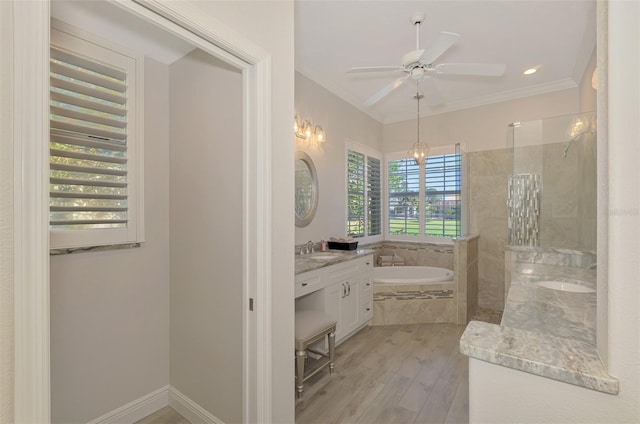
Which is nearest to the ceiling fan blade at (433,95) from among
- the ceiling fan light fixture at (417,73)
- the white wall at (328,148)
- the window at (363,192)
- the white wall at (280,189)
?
the ceiling fan light fixture at (417,73)

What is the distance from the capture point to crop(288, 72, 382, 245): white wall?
3.31 metres

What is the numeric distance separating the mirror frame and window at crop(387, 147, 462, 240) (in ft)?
6.06

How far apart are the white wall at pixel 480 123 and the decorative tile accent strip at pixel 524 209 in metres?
1.18

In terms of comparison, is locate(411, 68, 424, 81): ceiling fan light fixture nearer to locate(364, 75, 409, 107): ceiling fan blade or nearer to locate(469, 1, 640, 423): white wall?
locate(364, 75, 409, 107): ceiling fan blade

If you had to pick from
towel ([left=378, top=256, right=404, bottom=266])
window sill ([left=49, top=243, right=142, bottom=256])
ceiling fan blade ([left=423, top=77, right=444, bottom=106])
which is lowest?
towel ([left=378, top=256, right=404, bottom=266])

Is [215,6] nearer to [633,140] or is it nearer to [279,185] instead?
[279,185]

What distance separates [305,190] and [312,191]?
114 mm

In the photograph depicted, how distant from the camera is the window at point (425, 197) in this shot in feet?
14.2

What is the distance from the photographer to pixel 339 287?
2.88 m

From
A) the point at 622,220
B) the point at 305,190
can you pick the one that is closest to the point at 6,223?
the point at 622,220

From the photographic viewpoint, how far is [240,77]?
1.69 meters

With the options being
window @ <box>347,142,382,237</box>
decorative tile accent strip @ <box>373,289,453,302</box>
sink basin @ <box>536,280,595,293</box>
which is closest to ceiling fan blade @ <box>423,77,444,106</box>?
window @ <box>347,142,382,237</box>

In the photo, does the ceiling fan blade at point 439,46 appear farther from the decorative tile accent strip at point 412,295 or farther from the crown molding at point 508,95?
the decorative tile accent strip at point 412,295

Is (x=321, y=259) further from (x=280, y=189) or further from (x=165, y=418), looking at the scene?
(x=165, y=418)
